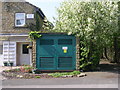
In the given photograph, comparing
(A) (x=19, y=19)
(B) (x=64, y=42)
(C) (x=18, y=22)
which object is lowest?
(B) (x=64, y=42)

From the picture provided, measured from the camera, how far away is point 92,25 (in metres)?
13.0

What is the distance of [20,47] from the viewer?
20.7 metres

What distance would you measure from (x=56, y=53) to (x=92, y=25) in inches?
117

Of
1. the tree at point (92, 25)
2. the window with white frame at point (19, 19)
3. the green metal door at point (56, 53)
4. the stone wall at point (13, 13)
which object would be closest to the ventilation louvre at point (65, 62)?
the green metal door at point (56, 53)

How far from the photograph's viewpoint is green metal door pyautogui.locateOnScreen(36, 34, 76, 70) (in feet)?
45.2

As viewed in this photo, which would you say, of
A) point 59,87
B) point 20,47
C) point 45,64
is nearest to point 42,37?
point 45,64

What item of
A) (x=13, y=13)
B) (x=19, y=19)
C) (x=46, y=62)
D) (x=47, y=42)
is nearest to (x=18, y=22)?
(x=19, y=19)

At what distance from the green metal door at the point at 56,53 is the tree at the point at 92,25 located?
0.60 metres

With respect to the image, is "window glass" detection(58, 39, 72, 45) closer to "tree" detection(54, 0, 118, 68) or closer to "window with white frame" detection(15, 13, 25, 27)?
"tree" detection(54, 0, 118, 68)

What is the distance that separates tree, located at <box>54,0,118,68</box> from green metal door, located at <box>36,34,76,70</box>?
0.60 metres

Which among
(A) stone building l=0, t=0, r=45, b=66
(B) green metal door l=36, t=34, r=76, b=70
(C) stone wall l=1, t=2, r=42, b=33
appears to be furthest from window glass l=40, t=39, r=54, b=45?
(C) stone wall l=1, t=2, r=42, b=33

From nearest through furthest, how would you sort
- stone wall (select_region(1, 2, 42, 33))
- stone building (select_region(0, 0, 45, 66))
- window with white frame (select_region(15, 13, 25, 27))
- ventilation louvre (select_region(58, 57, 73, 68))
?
ventilation louvre (select_region(58, 57, 73, 68)) < stone building (select_region(0, 0, 45, 66)) < stone wall (select_region(1, 2, 42, 33)) < window with white frame (select_region(15, 13, 25, 27))

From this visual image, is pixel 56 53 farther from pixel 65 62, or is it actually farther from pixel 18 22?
pixel 18 22

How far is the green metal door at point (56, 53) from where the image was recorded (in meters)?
13.8
